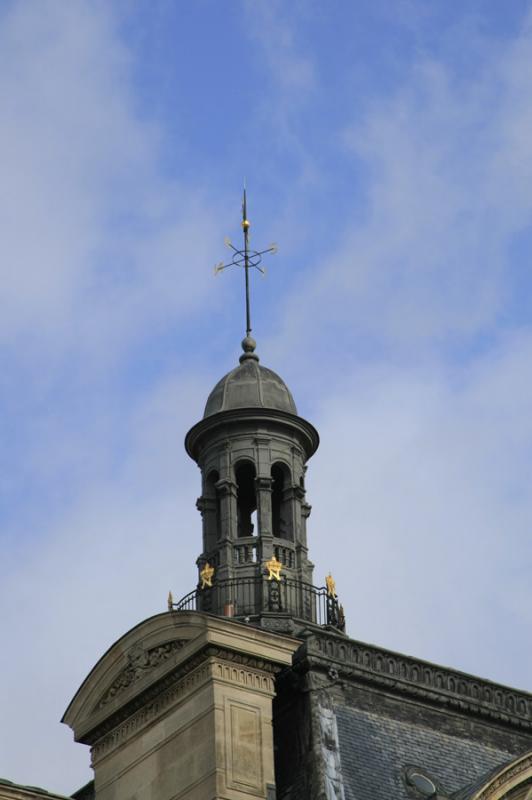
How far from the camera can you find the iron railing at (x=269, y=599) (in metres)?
48.7

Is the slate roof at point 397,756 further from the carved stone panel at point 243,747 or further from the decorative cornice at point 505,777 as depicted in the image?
the carved stone panel at point 243,747

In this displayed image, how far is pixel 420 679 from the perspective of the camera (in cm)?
4619

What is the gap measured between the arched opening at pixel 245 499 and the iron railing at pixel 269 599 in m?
2.39

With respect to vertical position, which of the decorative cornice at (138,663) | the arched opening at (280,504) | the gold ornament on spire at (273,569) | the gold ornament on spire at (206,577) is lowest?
the decorative cornice at (138,663)

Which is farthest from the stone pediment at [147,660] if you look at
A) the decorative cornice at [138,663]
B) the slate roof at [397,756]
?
the slate roof at [397,756]

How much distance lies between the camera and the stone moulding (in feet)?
147

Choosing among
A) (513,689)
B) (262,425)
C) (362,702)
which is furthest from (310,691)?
(262,425)

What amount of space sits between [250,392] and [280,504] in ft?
9.91

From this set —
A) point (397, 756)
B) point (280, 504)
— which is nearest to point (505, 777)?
point (397, 756)

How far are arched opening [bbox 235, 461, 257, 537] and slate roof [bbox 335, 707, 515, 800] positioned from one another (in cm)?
798

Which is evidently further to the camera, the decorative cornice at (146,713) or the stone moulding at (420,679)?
the stone moulding at (420,679)

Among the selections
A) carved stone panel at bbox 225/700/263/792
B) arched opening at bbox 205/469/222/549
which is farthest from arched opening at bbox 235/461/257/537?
carved stone panel at bbox 225/700/263/792

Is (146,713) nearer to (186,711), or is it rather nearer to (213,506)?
(186,711)

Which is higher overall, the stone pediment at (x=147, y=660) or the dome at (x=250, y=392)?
the dome at (x=250, y=392)
